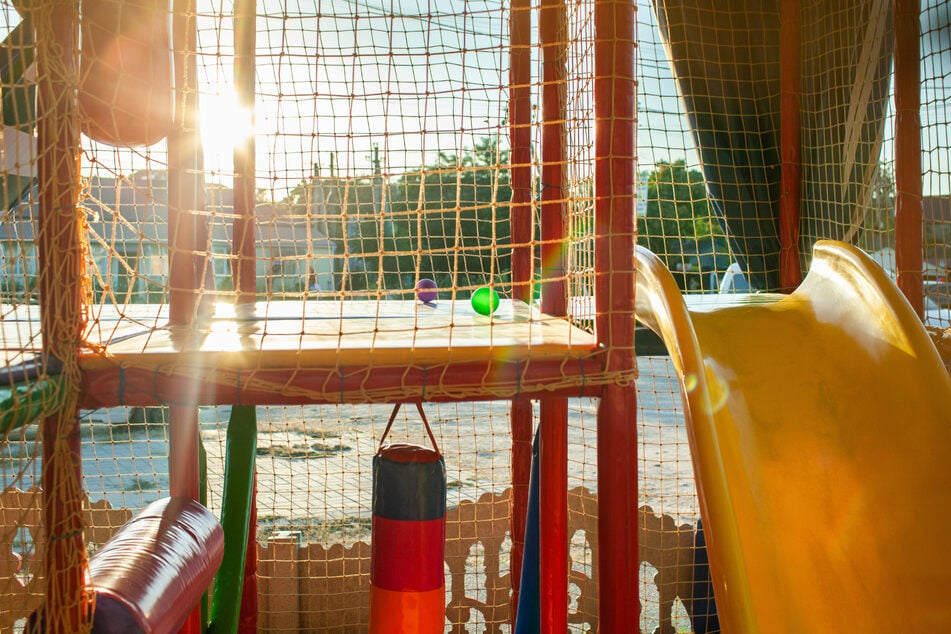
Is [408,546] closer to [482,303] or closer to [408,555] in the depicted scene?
[408,555]

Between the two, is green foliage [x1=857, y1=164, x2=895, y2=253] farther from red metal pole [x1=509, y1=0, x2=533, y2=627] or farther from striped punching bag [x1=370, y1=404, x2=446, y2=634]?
striped punching bag [x1=370, y1=404, x2=446, y2=634]

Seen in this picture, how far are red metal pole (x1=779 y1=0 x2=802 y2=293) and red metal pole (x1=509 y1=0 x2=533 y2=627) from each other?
1544mm

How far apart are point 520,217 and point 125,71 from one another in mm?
1531

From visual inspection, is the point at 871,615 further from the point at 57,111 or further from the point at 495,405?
the point at 495,405

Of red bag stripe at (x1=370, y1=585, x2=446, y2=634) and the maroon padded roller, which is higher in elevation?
the maroon padded roller

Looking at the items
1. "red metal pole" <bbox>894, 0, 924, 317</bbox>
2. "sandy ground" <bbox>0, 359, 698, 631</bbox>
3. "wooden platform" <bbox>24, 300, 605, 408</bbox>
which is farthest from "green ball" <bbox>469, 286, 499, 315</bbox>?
"sandy ground" <bbox>0, 359, 698, 631</bbox>

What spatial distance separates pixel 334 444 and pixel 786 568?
6.12m

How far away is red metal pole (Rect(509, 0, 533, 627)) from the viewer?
2787mm

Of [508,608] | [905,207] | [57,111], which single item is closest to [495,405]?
[508,608]

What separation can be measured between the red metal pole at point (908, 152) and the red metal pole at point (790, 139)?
71cm

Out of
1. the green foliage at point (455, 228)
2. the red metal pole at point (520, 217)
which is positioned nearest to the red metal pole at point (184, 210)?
the green foliage at point (455, 228)

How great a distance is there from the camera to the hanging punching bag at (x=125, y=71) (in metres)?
1.64

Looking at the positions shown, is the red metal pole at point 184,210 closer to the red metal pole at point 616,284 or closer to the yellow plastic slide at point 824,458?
the red metal pole at point 616,284

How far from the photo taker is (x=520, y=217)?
289 centimetres
